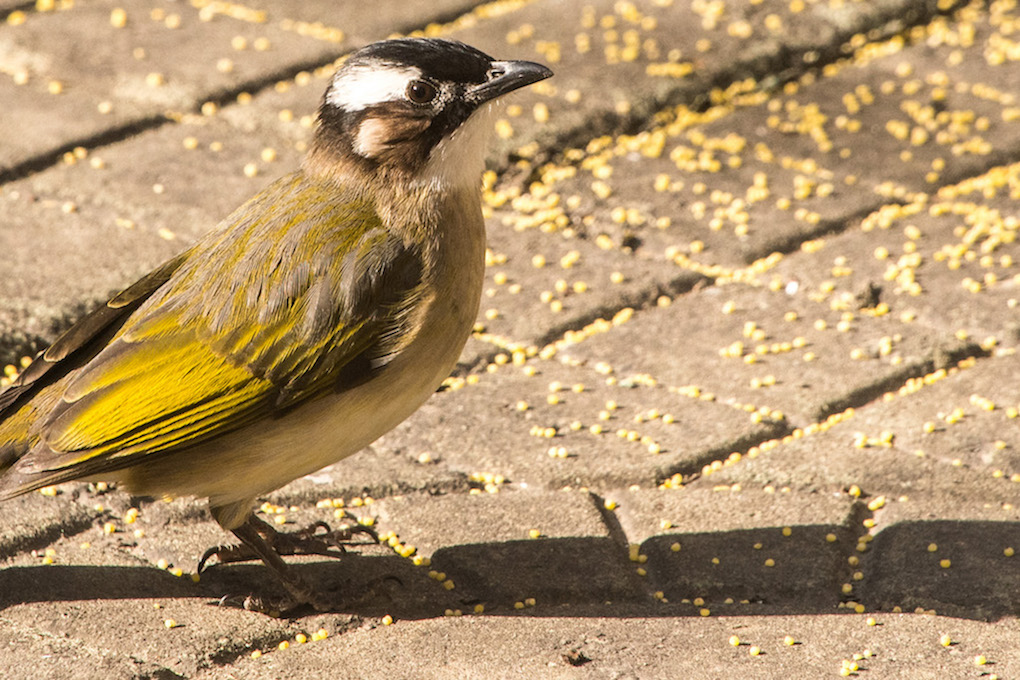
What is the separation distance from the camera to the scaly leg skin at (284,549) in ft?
13.6

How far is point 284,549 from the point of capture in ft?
14.4

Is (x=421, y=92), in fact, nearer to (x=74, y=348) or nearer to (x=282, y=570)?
(x=74, y=348)

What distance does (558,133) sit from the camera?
22.5 ft

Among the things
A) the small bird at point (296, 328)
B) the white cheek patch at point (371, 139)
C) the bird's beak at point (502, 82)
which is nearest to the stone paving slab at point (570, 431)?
the small bird at point (296, 328)

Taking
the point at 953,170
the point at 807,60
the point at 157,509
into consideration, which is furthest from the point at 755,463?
the point at 807,60

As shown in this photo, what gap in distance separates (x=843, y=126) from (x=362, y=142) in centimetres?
340

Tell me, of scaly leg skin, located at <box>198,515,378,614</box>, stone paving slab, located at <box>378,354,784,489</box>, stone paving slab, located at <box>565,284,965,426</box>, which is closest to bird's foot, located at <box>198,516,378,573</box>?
scaly leg skin, located at <box>198,515,378,614</box>

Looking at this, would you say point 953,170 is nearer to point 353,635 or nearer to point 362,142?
point 362,142

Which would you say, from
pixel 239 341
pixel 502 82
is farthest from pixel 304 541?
pixel 502 82

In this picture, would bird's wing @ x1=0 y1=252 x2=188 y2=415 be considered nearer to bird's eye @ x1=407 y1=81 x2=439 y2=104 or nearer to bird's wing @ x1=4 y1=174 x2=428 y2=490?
bird's wing @ x1=4 y1=174 x2=428 y2=490

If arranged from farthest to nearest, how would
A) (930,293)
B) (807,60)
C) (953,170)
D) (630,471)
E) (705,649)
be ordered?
(807,60), (953,170), (930,293), (630,471), (705,649)

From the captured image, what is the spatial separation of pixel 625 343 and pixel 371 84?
65.8 inches

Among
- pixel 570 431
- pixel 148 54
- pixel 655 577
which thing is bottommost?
pixel 655 577

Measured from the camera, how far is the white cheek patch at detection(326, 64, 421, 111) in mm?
4277
